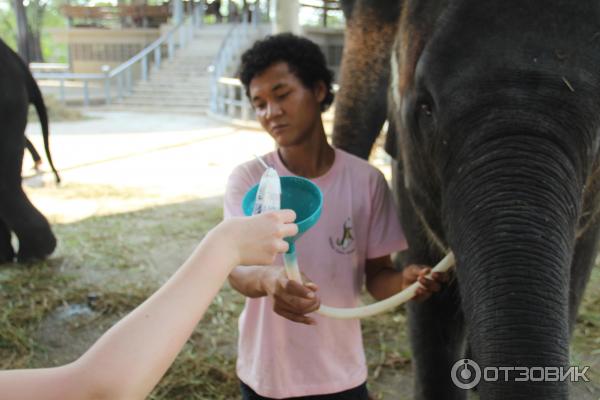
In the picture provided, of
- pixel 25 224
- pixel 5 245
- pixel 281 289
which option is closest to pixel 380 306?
pixel 281 289

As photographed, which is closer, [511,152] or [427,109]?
[511,152]

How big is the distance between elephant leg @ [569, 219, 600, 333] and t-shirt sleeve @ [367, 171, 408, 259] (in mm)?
758

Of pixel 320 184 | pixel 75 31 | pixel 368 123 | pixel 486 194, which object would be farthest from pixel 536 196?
pixel 75 31

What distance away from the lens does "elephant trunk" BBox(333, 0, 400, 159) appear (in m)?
4.56

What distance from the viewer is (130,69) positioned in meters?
22.3

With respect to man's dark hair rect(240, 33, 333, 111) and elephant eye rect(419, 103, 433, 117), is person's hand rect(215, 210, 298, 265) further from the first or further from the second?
man's dark hair rect(240, 33, 333, 111)

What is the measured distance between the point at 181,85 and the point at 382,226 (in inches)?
821

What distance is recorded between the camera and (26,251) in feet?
16.8

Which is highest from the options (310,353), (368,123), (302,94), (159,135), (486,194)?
(302,94)

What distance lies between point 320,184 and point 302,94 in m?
0.34

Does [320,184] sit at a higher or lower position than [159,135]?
higher

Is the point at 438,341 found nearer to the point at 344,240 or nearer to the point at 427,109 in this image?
the point at 344,240

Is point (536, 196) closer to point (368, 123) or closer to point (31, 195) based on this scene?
point (368, 123)

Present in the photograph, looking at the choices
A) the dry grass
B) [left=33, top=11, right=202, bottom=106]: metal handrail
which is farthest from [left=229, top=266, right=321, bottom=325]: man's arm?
[left=33, top=11, right=202, bottom=106]: metal handrail
